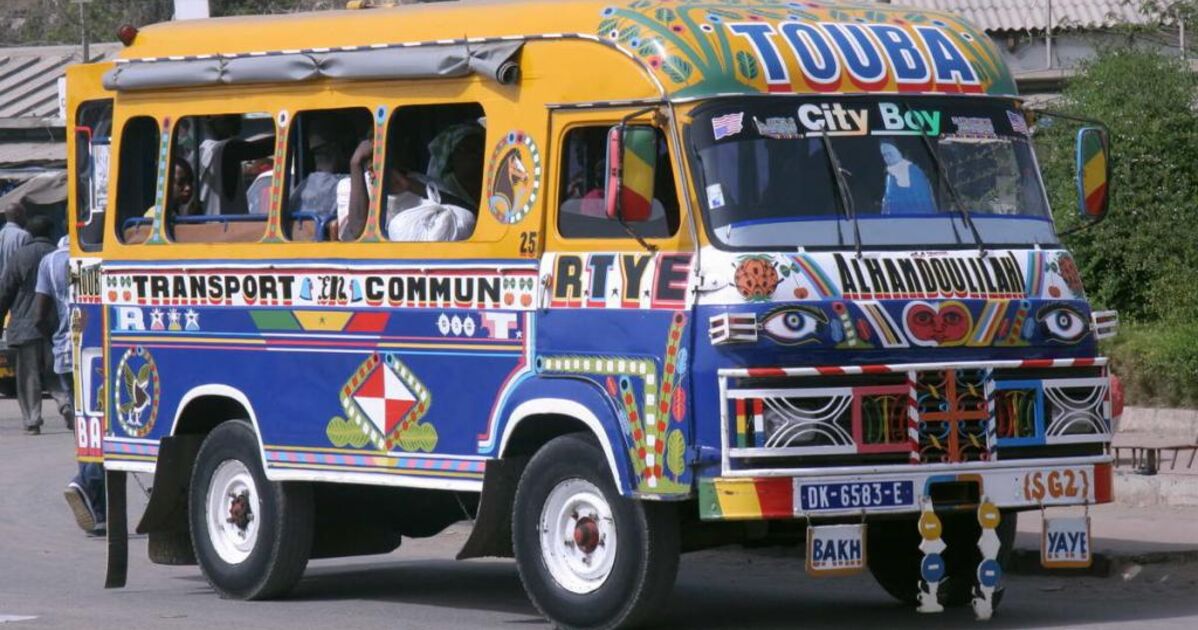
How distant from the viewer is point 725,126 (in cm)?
964

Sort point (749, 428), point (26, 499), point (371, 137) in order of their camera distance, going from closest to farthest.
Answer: point (749, 428)
point (371, 137)
point (26, 499)

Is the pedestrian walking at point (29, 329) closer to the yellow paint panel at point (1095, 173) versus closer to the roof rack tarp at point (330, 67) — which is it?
the roof rack tarp at point (330, 67)

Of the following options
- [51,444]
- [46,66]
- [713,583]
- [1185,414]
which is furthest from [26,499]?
[46,66]

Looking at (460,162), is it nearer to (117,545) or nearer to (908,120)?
(908,120)

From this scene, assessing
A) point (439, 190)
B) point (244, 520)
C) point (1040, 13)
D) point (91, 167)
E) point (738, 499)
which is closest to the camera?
point (738, 499)

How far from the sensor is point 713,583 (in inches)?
496

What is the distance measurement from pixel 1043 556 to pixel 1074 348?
91 cm

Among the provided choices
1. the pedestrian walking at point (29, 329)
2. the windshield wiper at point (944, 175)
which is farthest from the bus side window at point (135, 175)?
the pedestrian walking at point (29, 329)

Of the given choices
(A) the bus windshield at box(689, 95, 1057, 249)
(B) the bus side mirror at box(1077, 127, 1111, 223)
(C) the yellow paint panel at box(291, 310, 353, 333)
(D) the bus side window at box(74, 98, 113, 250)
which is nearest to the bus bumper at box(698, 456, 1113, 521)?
(A) the bus windshield at box(689, 95, 1057, 249)

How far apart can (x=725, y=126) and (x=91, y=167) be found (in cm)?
467

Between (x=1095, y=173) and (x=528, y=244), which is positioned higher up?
(x=1095, y=173)

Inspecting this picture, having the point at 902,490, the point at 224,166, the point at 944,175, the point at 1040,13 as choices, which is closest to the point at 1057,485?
the point at 902,490

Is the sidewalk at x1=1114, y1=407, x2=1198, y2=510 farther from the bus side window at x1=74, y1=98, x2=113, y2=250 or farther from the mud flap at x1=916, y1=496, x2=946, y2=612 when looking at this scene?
the bus side window at x1=74, y1=98, x2=113, y2=250

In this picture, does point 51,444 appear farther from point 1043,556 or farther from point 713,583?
point 1043,556
